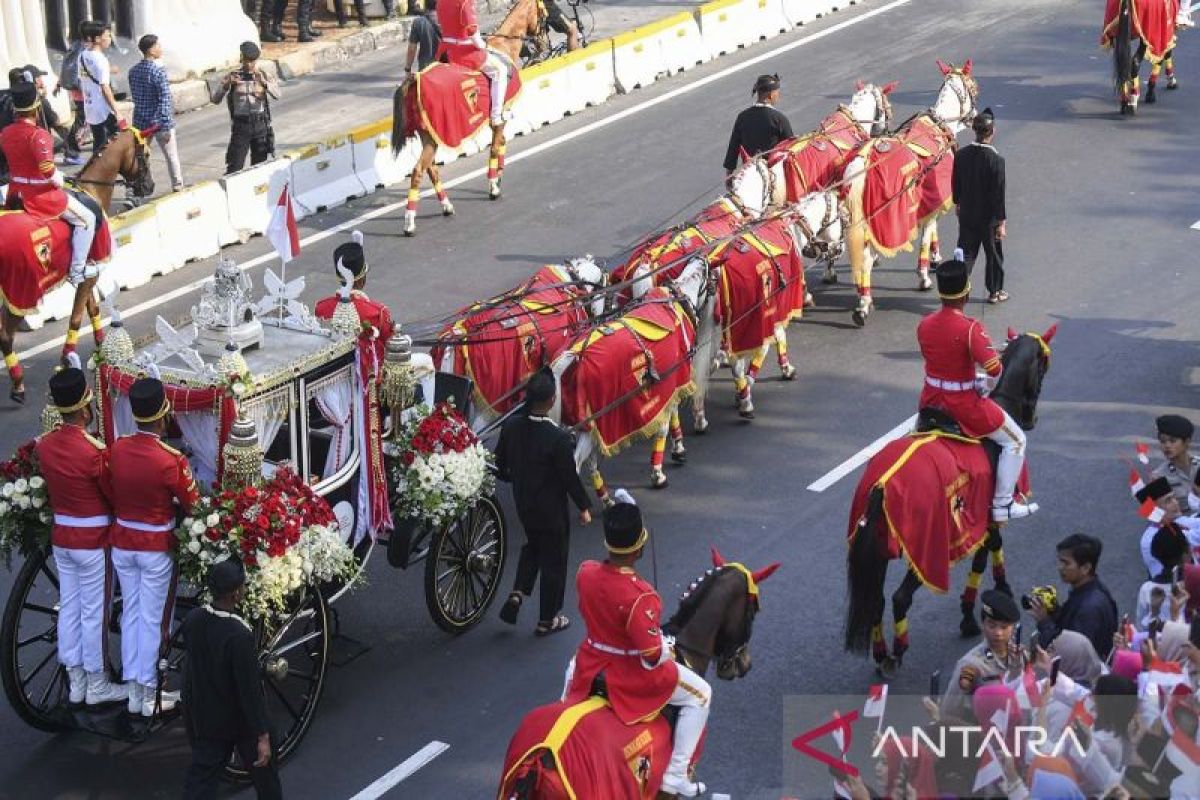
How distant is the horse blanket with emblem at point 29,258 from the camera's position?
13812mm

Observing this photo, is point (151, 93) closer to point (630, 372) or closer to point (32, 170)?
point (32, 170)

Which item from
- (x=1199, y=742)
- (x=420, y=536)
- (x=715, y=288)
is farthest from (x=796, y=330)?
(x=1199, y=742)

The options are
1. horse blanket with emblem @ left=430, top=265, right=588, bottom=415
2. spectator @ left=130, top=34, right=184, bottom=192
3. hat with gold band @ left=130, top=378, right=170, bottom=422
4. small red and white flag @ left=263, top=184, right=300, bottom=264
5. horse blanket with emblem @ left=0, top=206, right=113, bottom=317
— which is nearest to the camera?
hat with gold band @ left=130, top=378, right=170, bottom=422

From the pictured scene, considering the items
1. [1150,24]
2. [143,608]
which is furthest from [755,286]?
[1150,24]

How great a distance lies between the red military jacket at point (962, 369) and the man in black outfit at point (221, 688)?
14.3ft

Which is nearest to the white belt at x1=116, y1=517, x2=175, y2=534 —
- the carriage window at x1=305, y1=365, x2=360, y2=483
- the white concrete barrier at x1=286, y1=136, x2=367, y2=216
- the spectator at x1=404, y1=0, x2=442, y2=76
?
the carriage window at x1=305, y1=365, x2=360, y2=483

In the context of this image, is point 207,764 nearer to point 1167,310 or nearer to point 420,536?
point 420,536

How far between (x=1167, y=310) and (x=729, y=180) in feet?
14.0

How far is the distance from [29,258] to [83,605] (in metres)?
5.11

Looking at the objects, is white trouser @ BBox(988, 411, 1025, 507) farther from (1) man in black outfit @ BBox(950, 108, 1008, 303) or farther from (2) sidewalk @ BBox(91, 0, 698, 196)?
(2) sidewalk @ BBox(91, 0, 698, 196)

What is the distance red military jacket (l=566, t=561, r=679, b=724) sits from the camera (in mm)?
8211

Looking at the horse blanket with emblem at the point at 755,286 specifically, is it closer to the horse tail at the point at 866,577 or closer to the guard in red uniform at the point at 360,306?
the guard in red uniform at the point at 360,306

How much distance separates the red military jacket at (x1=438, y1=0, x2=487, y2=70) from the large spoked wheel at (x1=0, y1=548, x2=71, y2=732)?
8635mm

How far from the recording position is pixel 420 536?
10.8 meters
